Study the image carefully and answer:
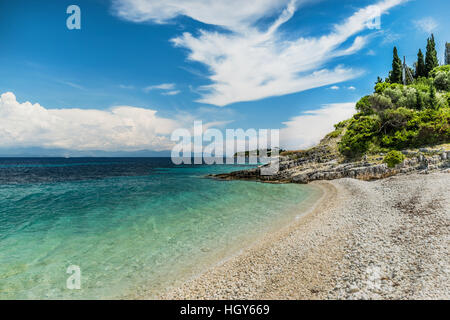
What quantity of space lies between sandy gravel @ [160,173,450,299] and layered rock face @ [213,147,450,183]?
13716 millimetres

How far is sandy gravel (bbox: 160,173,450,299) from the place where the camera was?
290 inches

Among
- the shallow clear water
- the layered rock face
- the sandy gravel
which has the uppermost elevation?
the layered rock face

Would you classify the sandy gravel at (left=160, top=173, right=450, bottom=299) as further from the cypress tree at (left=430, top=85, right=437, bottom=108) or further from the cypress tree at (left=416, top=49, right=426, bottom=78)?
the cypress tree at (left=416, top=49, right=426, bottom=78)

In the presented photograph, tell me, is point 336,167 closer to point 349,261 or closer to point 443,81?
point 349,261

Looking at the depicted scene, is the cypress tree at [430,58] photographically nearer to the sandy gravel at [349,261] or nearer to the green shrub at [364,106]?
the green shrub at [364,106]

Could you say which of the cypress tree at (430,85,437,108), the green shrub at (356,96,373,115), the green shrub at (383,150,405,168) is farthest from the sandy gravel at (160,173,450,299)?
the green shrub at (356,96,373,115)

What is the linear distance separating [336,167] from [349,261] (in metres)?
30.7

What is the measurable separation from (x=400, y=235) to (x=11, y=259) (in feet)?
73.7

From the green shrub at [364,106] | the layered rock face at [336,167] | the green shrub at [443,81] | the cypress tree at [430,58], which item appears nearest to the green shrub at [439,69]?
the cypress tree at [430,58]

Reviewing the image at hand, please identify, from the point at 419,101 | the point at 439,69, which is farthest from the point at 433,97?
the point at 439,69

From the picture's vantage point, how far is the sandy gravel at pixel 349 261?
7355 mm
